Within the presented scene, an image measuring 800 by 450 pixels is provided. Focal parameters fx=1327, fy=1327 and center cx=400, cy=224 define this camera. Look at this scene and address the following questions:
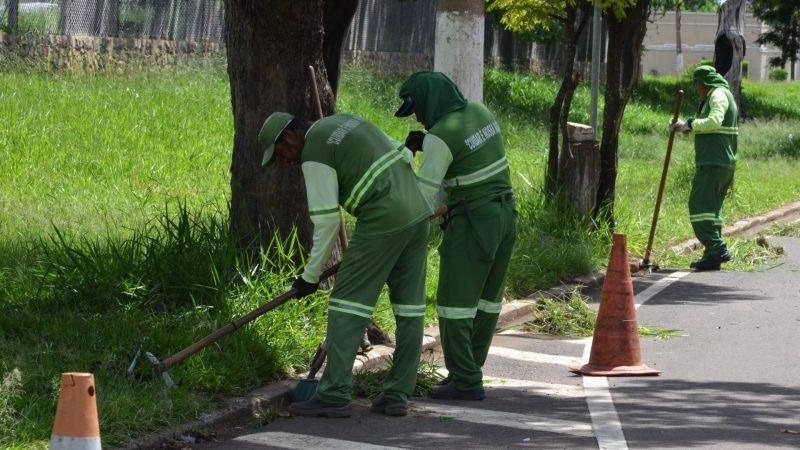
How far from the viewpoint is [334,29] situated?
9.59 m

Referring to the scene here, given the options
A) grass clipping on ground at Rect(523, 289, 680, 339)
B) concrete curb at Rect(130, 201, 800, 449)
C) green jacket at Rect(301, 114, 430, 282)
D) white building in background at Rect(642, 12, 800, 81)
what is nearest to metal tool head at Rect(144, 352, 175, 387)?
concrete curb at Rect(130, 201, 800, 449)

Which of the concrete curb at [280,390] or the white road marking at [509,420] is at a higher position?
the concrete curb at [280,390]

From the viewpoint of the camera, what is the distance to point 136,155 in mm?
15039

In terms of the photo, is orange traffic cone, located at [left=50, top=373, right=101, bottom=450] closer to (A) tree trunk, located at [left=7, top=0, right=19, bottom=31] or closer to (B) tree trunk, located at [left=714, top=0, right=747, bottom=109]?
(A) tree trunk, located at [left=7, top=0, right=19, bottom=31]

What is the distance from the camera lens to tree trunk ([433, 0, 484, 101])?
39.7 ft

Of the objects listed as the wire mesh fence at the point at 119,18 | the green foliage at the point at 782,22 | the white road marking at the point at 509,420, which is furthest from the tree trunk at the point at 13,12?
the green foliage at the point at 782,22

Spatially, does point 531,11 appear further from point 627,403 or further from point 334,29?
point 627,403

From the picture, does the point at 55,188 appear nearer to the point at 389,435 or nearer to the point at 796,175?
the point at 389,435

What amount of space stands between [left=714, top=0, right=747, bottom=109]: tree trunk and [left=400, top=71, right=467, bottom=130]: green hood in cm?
1489

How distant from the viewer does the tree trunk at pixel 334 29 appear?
31.4 ft

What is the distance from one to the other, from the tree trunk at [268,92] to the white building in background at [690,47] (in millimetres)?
61135

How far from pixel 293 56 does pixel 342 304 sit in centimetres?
237

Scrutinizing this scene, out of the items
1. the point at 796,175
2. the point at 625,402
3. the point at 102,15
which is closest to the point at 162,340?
the point at 625,402

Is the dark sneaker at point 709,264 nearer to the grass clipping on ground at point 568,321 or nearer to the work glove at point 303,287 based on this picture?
the grass clipping on ground at point 568,321
